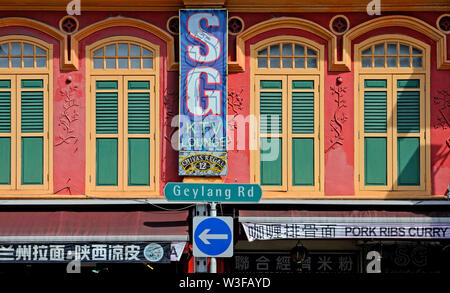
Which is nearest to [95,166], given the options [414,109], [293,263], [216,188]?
[216,188]

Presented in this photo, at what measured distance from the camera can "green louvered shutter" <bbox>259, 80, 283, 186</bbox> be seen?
468 inches

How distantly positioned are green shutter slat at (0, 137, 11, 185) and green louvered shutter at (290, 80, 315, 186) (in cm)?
464

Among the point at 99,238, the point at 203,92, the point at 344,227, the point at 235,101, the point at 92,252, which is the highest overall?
the point at 203,92

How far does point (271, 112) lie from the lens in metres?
11.9

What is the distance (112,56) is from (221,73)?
184 cm

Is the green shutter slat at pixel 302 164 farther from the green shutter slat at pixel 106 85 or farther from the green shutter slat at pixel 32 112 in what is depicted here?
the green shutter slat at pixel 32 112

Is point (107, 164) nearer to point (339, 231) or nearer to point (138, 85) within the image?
point (138, 85)

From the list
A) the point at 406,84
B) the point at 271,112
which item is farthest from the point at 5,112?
the point at 406,84

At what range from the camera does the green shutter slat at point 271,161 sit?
1188cm

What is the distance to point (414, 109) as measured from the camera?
1196 centimetres

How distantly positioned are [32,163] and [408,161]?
20.1 feet

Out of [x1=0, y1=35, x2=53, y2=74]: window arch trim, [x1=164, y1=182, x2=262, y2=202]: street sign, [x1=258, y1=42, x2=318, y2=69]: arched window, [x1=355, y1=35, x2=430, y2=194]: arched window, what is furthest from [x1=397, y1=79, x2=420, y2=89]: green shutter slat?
[x1=0, y1=35, x2=53, y2=74]: window arch trim

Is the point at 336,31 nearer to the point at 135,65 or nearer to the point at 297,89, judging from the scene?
the point at 297,89

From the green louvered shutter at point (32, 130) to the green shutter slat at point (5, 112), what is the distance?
8.5 inches
